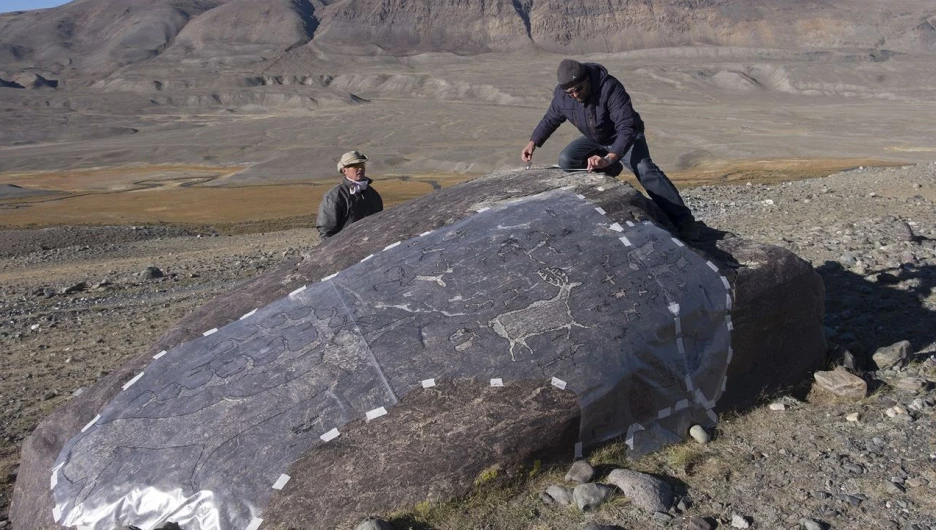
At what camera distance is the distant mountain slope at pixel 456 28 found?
12775 centimetres

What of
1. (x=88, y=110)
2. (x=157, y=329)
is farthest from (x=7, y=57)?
(x=157, y=329)

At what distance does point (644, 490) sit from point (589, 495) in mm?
325

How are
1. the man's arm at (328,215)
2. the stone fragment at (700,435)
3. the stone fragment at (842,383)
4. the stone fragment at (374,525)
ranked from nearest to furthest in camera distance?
the stone fragment at (374,525) < the stone fragment at (700,435) < the stone fragment at (842,383) < the man's arm at (328,215)

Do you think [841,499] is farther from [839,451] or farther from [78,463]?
[78,463]

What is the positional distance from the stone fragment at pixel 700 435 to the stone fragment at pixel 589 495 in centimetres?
97

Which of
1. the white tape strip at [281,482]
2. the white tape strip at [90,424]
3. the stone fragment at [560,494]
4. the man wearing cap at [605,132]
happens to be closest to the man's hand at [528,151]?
the man wearing cap at [605,132]

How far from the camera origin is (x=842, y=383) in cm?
634

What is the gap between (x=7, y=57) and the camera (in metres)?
138

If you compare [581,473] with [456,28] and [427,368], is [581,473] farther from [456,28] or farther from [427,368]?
[456,28]

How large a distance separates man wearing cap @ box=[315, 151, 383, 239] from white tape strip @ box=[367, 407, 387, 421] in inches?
112

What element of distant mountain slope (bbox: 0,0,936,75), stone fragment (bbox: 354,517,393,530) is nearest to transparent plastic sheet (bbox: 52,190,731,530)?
stone fragment (bbox: 354,517,393,530)

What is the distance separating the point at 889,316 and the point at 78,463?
6818 mm

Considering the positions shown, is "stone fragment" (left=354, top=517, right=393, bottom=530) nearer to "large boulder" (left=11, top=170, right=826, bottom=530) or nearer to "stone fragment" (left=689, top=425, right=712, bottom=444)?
"large boulder" (left=11, top=170, right=826, bottom=530)

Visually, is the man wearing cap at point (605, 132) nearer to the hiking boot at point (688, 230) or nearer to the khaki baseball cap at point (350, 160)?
the hiking boot at point (688, 230)
